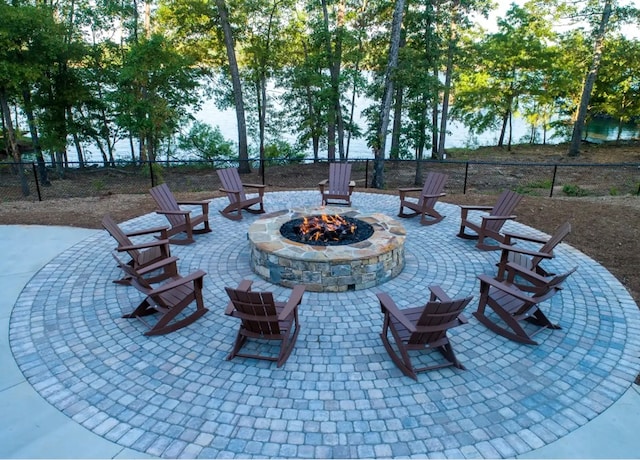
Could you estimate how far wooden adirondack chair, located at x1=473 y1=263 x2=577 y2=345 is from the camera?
11.9 ft

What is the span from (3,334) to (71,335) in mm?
680

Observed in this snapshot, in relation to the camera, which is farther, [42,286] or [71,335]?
[42,286]

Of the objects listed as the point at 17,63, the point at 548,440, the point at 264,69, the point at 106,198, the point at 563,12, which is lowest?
the point at 548,440

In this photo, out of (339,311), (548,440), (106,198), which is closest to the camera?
(548,440)

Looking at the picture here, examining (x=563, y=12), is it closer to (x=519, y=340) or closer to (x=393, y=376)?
(x=519, y=340)

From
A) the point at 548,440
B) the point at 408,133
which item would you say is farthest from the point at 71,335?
the point at 408,133

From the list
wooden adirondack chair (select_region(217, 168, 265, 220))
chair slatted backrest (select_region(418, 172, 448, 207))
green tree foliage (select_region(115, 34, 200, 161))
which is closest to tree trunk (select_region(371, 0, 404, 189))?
chair slatted backrest (select_region(418, 172, 448, 207))

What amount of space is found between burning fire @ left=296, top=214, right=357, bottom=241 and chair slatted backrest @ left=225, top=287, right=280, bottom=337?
2094mm

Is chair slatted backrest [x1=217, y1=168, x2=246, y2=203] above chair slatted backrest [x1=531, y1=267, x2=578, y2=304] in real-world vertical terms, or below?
above

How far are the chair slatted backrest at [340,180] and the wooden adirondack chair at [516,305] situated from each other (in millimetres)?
4285

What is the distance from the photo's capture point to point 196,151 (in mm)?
20234

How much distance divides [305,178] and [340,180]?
721cm

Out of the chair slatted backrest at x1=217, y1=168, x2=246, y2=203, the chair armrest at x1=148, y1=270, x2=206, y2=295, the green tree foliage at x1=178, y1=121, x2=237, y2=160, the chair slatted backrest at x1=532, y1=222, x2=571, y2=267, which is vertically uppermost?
the green tree foliage at x1=178, y1=121, x2=237, y2=160

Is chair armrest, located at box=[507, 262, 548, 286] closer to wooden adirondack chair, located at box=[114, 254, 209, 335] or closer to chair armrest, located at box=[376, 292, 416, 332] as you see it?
chair armrest, located at box=[376, 292, 416, 332]
